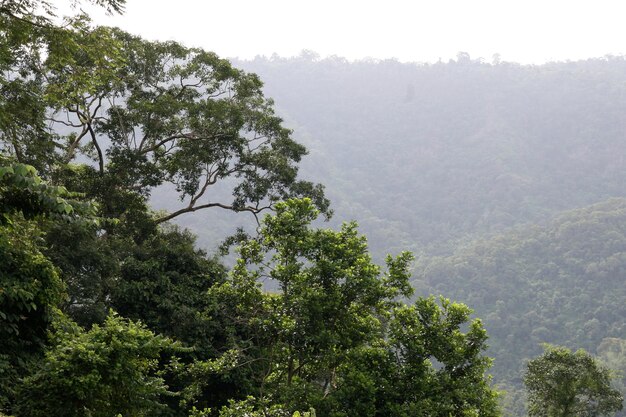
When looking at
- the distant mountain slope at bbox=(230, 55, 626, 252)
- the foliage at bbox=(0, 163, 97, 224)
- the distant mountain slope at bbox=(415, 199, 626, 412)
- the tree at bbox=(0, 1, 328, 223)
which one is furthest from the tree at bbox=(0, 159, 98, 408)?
the distant mountain slope at bbox=(230, 55, 626, 252)

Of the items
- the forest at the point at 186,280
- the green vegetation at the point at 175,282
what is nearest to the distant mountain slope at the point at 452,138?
the forest at the point at 186,280

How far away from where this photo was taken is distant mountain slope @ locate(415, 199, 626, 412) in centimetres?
6712

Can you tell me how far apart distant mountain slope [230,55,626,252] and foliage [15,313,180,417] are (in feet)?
319

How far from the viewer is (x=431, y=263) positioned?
293 feet

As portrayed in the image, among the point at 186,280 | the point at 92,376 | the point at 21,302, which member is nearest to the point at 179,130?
the point at 186,280

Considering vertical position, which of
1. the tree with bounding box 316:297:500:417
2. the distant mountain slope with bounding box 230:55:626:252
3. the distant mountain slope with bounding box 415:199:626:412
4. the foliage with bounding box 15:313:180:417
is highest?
the distant mountain slope with bounding box 230:55:626:252

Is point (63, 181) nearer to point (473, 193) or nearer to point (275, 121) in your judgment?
point (275, 121)

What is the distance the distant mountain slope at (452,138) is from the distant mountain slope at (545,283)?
2200 centimetres

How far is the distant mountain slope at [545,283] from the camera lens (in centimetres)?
6712

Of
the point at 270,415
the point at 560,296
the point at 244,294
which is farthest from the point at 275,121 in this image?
the point at 560,296

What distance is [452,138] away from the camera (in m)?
149

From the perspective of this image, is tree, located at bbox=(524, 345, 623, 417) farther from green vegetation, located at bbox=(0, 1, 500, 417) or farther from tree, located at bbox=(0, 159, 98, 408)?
tree, located at bbox=(0, 159, 98, 408)

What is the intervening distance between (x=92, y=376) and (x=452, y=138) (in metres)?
146

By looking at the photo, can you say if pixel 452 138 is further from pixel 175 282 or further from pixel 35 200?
pixel 35 200
